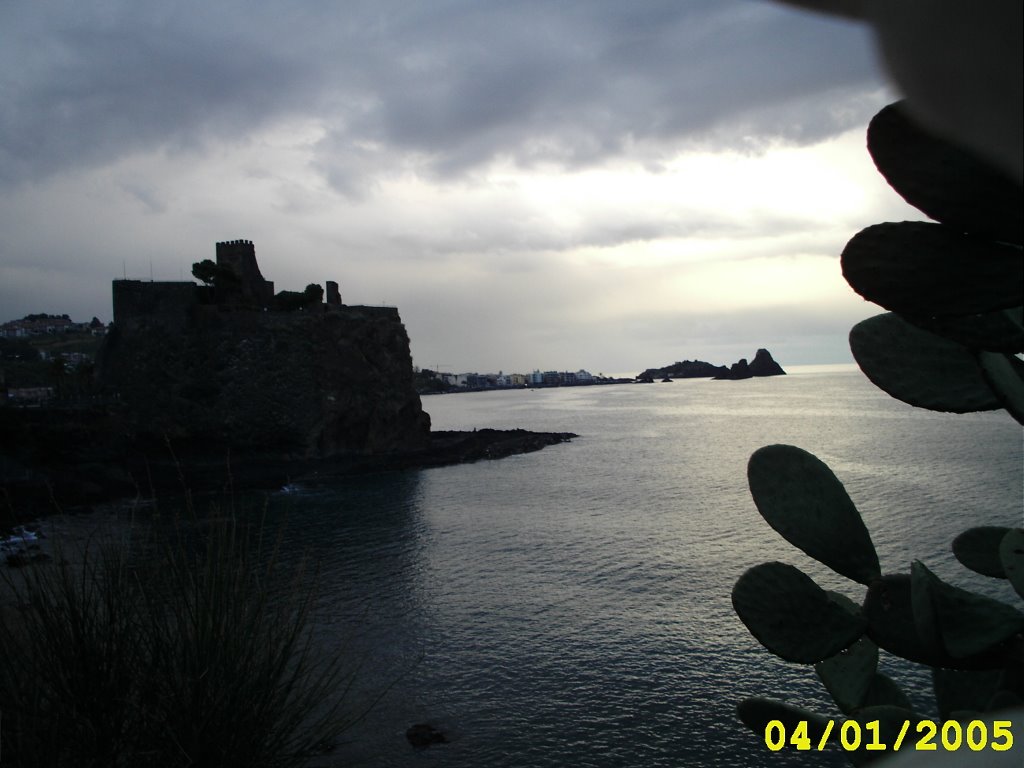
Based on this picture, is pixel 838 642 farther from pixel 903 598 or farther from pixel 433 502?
pixel 433 502

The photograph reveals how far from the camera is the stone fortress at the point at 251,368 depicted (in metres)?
37.1

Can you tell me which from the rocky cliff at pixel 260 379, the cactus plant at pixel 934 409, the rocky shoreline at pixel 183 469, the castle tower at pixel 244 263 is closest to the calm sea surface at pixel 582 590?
the rocky shoreline at pixel 183 469

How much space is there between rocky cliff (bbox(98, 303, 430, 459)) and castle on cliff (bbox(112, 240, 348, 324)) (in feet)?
1.10

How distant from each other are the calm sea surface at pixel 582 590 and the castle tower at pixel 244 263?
1343cm

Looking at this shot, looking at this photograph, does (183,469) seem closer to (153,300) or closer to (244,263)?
(153,300)

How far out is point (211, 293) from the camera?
41.4m

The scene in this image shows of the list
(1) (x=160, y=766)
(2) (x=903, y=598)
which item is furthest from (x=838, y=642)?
(1) (x=160, y=766)

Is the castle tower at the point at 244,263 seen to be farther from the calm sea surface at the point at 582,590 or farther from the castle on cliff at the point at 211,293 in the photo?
the calm sea surface at the point at 582,590

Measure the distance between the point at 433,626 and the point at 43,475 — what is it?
22989 mm

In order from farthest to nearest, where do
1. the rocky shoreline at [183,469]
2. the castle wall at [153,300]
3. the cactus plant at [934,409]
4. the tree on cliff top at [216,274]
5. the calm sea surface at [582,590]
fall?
1. the tree on cliff top at [216,274]
2. the castle wall at [153,300]
3. the rocky shoreline at [183,469]
4. the calm sea surface at [582,590]
5. the cactus plant at [934,409]

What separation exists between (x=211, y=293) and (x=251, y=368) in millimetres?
5392

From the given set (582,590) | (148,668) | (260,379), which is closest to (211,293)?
(260,379)

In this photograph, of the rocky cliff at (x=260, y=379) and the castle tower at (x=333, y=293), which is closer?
the rocky cliff at (x=260, y=379)

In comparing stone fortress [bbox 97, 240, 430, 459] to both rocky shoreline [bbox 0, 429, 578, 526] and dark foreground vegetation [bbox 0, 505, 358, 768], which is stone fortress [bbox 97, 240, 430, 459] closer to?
rocky shoreline [bbox 0, 429, 578, 526]
